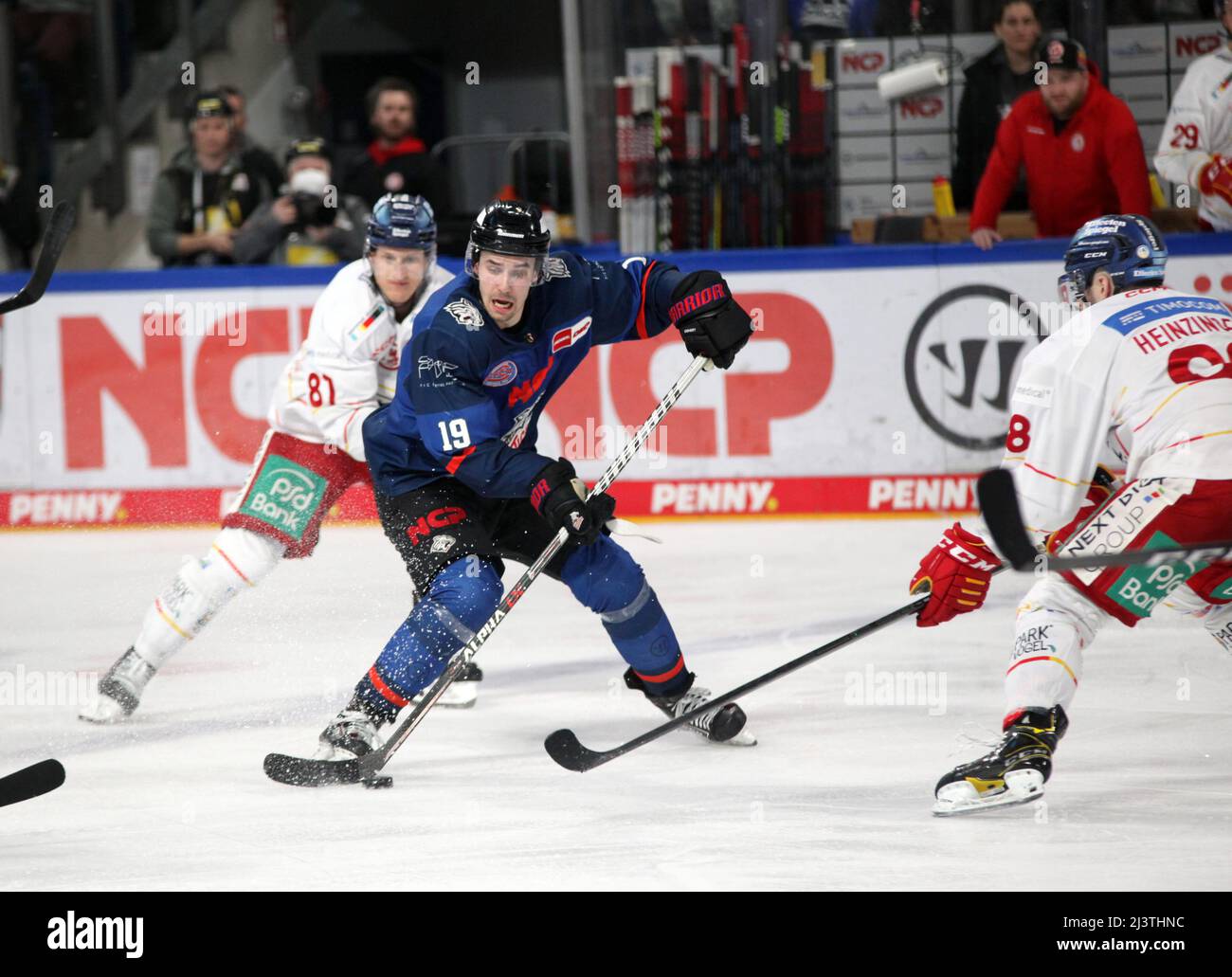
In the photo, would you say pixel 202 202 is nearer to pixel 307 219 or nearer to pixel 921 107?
pixel 307 219

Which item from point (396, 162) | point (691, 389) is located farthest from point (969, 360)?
point (396, 162)

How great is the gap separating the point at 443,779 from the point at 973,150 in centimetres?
467

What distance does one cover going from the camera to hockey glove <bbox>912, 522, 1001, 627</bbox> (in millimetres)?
3453

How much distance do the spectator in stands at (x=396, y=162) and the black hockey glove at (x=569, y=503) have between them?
13.2 ft

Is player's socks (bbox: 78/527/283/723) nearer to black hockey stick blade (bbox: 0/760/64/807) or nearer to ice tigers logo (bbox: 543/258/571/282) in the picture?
ice tigers logo (bbox: 543/258/571/282)

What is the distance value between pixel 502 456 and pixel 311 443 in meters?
1.01

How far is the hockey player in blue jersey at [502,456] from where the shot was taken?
12.2ft

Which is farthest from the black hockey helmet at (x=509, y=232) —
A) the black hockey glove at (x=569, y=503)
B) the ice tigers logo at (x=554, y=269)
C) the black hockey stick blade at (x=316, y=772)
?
the black hockey stick blade at (x=316, y=772)

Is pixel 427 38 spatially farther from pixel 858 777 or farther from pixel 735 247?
pixel 858 777

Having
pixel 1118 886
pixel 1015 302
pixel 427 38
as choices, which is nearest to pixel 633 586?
pixel 1118 886

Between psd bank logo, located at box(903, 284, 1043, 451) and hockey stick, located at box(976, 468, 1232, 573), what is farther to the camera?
psd bank logo, located at box(903, 284, 1043, 451)

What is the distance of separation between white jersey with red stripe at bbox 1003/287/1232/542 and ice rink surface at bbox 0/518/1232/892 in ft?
2.26

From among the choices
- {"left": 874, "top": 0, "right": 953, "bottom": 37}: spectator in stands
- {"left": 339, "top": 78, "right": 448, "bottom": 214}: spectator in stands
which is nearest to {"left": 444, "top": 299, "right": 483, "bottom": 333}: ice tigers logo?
{"left": 339, "top": 78, "right": 448, "bottom": 214}: spectator in stands

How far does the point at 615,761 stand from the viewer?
4043 mm
